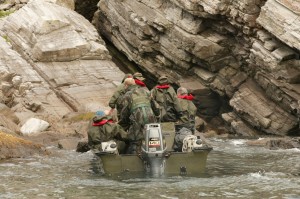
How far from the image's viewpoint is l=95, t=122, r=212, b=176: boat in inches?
695

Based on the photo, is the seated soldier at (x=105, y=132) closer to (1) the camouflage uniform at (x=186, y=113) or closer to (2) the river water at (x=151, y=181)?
(2) the river water at (x=151, y=181)

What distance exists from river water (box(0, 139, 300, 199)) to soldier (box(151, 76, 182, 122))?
220 centimetres

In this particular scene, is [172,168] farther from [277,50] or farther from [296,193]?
[277,50]

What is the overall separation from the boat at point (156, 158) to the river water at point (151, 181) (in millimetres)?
454

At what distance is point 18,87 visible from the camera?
3594 cm

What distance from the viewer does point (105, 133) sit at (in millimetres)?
19578

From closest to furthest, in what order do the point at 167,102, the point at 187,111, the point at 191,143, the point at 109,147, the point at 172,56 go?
the point at 109,147 → the point at 191,143 → the point at 167,102 → the point at 187,111 → the point at 172,56

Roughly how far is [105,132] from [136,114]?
1326mm

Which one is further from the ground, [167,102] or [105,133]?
[167,102]

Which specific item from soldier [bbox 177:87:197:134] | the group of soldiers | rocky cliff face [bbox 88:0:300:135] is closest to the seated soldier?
the group of soldiers

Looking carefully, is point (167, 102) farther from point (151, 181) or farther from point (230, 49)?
point (230, 49)

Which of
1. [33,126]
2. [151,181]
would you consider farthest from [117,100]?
[33,126]

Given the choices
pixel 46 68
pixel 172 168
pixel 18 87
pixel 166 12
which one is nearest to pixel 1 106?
pixel 18 87

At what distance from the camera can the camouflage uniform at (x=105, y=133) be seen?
19438 mm
